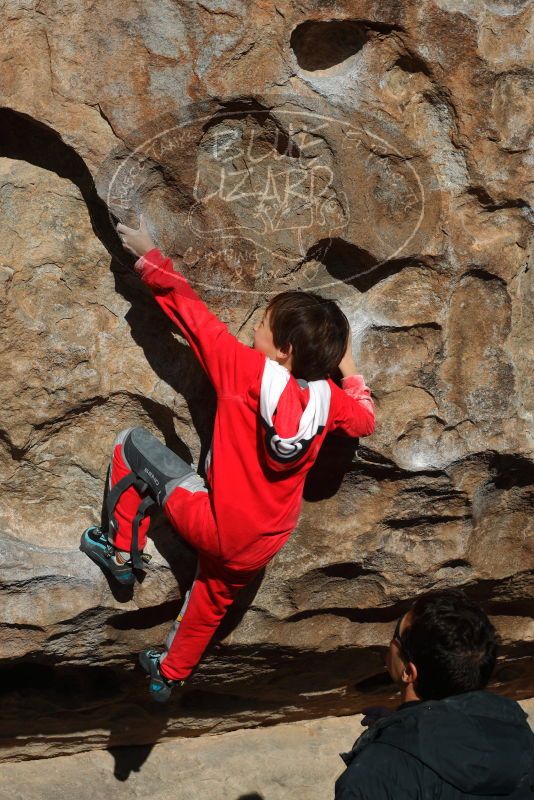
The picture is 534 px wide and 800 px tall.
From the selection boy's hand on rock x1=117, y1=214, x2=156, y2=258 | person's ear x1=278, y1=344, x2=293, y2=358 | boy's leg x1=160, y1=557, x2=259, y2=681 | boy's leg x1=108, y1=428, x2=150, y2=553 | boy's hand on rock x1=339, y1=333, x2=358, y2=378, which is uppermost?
boy's hand on rock x1=117, y1=214, x2=156, y2=258

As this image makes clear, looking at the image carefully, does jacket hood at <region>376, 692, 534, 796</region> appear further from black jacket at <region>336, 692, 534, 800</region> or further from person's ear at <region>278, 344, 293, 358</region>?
person's ear at <region>278, 344, 293, 358</region>

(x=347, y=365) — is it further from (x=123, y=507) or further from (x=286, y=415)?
(x=123, y=507)

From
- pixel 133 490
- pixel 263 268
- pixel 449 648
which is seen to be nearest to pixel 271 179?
pixel 263 268

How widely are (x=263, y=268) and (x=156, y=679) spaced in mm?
1058

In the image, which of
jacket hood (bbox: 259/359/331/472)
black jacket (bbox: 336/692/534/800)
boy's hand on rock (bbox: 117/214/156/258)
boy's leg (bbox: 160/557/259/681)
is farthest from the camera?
boy's leg (bbox: 160/557/259/681)

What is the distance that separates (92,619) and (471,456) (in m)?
1.05

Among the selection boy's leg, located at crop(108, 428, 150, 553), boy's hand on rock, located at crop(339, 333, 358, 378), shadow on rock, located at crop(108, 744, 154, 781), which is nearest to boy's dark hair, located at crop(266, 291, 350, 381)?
boy's hand on rock, located at crop(339, 333, 358, 378)

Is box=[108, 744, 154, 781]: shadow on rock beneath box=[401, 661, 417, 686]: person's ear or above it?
beneath

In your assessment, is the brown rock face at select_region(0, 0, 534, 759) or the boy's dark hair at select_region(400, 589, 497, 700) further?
the brown rock face at select_region(0, 0, 534, 759)

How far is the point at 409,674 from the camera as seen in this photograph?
74.6 inches

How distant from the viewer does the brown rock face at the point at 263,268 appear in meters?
2.25

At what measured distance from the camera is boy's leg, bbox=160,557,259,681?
242cm

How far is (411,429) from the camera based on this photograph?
2.54 metres

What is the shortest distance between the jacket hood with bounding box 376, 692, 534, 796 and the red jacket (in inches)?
24.6
